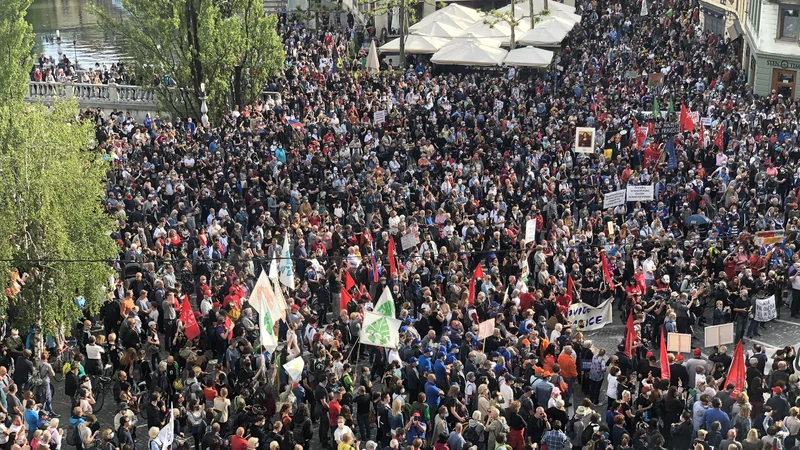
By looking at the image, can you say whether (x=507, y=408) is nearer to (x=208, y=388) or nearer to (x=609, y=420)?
(x=609, y=420)

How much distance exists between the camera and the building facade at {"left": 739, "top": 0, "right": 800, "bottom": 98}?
44656 mm

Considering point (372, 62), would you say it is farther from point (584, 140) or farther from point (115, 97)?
point (584, 140)

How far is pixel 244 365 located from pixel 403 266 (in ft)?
19.8

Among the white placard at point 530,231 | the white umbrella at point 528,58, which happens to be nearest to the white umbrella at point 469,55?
the white umbrella at point 528,58

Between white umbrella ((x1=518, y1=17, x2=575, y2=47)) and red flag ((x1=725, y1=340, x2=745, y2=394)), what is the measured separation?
104 feet

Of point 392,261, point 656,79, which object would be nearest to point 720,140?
point 656,79

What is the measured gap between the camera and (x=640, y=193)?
2848cm

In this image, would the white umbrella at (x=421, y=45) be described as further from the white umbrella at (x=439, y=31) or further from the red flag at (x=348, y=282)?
the red flag at (x=348, y=282)

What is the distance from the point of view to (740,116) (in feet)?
118

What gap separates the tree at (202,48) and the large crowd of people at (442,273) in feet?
4.93

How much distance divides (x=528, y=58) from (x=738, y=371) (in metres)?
28.4

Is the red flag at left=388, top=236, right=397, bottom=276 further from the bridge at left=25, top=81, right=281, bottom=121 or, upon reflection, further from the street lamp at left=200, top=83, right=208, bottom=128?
the bridge at left=25, top=81, right=281, bottom=121

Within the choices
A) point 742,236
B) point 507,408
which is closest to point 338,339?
point 507,408

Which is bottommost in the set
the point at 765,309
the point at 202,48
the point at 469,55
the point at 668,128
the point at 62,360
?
the point at 62,360
